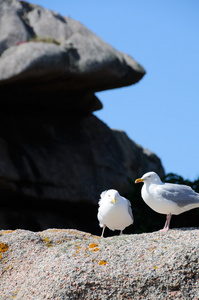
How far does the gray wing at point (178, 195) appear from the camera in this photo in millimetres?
7043

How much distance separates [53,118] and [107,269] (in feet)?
43.3

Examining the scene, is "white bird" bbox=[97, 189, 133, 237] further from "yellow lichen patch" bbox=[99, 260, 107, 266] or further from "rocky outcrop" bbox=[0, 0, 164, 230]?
"rocky outcrop" bbox=[0, 0, 164, 230]

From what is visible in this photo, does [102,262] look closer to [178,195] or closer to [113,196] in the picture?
[178,195]

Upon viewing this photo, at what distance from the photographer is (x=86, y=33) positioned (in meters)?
18.1

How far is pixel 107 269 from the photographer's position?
18.4 feet

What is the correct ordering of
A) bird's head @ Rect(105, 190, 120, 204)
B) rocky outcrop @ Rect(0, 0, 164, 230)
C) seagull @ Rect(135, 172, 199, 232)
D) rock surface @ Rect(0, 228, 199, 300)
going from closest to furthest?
rock surface @ Rect(0, 228, 199, 300) → seagull @ Rect(135, 172, 199, 232) → bird's head @ Rect(105, 190, 120, 204) → rocky outcrop @ Rect(0, 0, 164, 230)

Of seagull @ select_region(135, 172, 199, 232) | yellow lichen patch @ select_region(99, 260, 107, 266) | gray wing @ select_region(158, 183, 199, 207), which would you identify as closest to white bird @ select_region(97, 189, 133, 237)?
seagull @ select_region(135, 172, 199, 232)

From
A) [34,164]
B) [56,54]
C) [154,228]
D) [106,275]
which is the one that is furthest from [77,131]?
[106,275]

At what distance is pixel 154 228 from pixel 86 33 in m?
7.28

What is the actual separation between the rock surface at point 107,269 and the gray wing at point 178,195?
597 mm

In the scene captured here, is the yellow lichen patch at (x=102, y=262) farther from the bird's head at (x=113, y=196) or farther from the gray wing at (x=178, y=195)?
the bird's head at (x=113, y=196)

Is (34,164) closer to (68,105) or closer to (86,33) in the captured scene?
(68,105)

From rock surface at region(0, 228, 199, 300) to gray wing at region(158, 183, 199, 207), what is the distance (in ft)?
1.96

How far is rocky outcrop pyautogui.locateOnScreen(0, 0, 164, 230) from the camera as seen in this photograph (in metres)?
15.9
